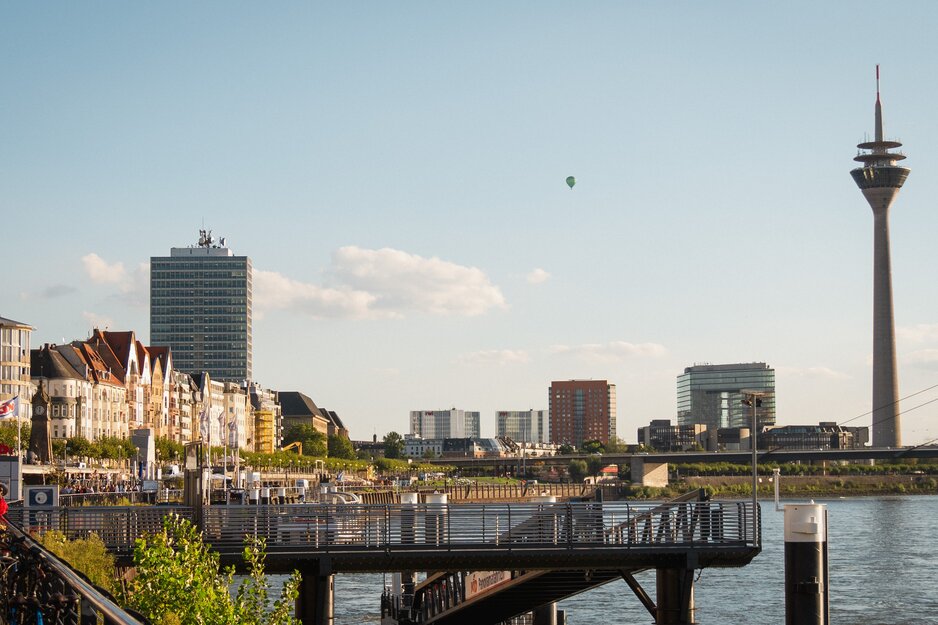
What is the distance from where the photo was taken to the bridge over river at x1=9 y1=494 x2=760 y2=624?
112 ft

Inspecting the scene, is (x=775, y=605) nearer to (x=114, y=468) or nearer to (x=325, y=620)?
(x=325, y=620)

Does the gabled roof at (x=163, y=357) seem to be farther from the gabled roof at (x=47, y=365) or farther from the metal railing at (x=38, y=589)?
the metal railing at (x=38, y=589)

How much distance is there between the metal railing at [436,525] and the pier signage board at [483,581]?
2.09 m

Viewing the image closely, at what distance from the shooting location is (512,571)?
118 feet

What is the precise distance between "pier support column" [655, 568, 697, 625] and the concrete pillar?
7.85m

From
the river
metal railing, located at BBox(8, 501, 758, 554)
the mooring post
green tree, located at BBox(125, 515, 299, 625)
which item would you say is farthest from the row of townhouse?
green tree, located at BBox(125, 515, 299, 625)

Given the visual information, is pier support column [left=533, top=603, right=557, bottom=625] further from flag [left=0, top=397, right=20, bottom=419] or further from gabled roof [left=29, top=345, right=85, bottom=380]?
gabled roof [left=29, top=345, right=85, bottom=380]

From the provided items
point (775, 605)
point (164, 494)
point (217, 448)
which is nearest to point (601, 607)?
point (775, 605)

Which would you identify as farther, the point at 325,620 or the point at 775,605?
the point at 775,605

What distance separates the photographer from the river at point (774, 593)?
191 ft

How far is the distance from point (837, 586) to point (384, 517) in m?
41.4

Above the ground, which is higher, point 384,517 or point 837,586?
point 384,517

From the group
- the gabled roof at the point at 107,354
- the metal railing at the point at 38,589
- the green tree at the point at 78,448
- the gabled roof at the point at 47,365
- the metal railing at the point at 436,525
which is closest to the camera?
the metal railing at the point at 38,589

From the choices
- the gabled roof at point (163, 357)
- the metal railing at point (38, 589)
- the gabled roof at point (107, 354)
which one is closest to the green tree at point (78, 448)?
the gabled roof at point (107, 354)
